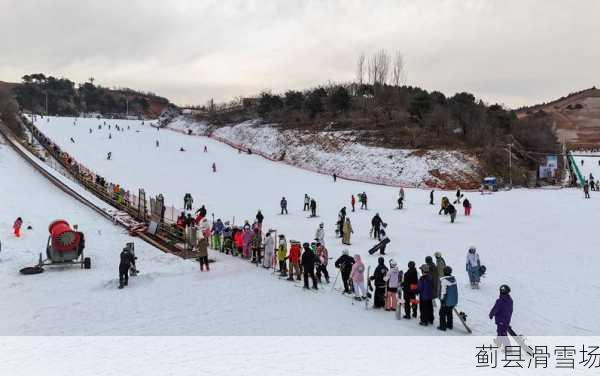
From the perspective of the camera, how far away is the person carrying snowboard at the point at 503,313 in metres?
8.16

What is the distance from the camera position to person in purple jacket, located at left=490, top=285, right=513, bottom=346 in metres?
8.16

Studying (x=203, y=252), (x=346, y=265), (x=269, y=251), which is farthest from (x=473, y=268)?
(x=203, y=252)

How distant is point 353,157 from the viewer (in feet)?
173

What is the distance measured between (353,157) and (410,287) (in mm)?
43091

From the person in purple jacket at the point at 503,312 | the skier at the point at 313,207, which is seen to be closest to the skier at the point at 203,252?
the person in purple jacket at the point at 503,312

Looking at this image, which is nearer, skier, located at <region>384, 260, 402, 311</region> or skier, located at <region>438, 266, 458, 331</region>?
skier, located at <region>438, 266, 458, 331</region>

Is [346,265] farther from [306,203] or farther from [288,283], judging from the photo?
[306,203]

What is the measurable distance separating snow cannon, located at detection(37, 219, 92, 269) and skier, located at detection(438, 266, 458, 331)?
39.9ft

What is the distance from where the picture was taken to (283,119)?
234 ft

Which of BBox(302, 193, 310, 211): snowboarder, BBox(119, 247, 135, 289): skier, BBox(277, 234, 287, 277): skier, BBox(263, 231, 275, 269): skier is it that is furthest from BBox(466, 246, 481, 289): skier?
BBox(302, 193, 310, 211): snowboarder

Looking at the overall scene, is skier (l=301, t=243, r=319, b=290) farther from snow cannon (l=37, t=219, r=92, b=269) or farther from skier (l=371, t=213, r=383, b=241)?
snow cannon (l=37, t=219, r=92, b=269)
